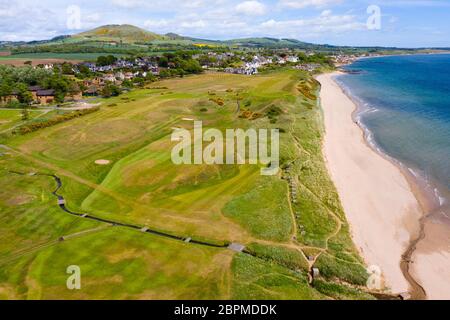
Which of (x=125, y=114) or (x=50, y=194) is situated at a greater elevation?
(x=125, y=114)

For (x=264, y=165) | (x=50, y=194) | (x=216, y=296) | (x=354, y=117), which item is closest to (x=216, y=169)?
(x=264, y=165)

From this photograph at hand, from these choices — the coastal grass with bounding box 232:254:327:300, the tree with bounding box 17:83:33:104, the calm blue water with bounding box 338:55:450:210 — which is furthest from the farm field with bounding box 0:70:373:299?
the tree with bounding box 17:83:33:104

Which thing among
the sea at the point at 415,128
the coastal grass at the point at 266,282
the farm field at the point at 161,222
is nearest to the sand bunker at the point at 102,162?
the farm field at the point at 161,222

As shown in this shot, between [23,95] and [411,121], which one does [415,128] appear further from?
[23,95]

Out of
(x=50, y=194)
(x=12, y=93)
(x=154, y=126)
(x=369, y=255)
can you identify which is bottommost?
(x=369, y=255)


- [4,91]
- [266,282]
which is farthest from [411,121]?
[4,91]

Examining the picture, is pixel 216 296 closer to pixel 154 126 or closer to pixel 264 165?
pixel 264 165
